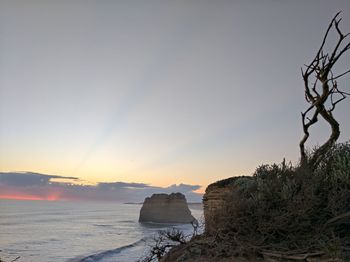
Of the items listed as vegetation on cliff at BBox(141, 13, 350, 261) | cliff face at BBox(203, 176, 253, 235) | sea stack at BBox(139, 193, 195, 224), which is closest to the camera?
vegetation on cliff at BBox(141, 13, 350, 261)

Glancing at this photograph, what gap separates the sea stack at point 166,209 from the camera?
100250 millimetres

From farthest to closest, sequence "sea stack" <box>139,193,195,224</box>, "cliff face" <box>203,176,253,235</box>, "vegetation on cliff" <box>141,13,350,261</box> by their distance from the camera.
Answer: "sea stack" <box>139,193,195,224</box>, "cliff face" <box>203,176,253,235</box>, "vegetation on cliff" <box>141,13,350,261</box>

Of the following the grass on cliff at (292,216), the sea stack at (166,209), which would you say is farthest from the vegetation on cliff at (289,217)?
the sea stack at (166,209)

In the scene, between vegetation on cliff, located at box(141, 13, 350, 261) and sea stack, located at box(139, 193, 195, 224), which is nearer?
vegetation on cliff, located at box(141, 13, 350, 261)

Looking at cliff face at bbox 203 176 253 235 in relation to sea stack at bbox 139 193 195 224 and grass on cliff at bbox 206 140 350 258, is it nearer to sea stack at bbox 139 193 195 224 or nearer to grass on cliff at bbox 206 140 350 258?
grass on cliff at bbox 206 140 350 258

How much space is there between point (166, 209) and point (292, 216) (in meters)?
96.7

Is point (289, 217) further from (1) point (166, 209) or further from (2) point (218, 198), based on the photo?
(1) point (166, 209)

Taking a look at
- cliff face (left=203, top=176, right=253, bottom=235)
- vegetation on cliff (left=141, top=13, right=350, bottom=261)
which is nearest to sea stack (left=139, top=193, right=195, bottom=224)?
cliff face (left=203, top=176, right=253, bottom=235)

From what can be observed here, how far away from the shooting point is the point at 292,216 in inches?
288

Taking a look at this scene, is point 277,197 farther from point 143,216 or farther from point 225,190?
point 143,216

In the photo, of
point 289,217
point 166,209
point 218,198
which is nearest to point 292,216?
point 289,217

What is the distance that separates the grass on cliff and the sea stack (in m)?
93.3

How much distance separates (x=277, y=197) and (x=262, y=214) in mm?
624

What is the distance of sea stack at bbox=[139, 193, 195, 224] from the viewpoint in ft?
329
